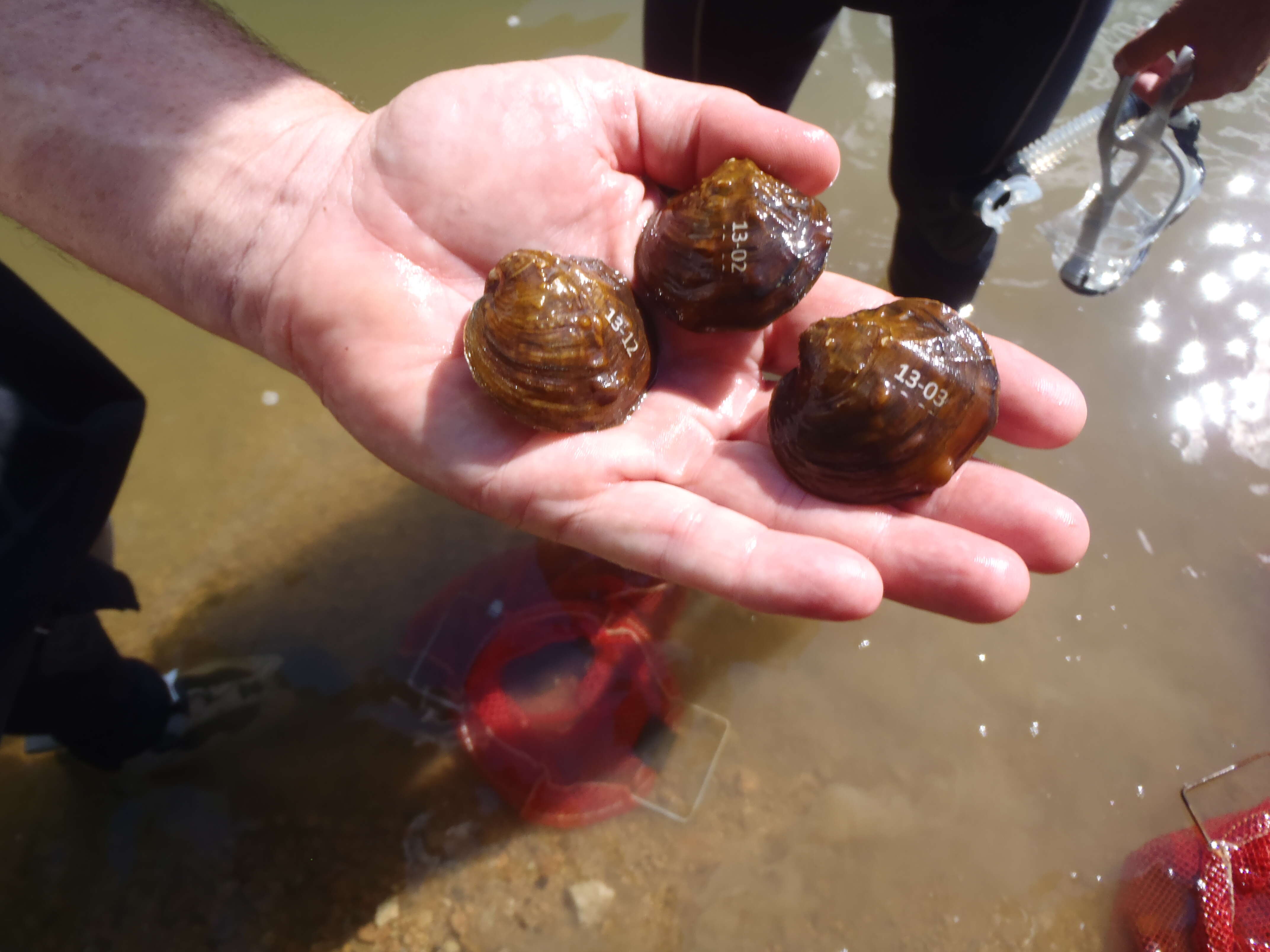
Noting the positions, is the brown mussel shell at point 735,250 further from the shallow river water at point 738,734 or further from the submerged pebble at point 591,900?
the submerged pebble at point 591,900

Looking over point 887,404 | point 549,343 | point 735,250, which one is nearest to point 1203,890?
point 887,404

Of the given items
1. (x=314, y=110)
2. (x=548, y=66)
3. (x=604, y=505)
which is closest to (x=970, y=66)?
(x=548, y=66)

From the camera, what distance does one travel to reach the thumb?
3.36 meters

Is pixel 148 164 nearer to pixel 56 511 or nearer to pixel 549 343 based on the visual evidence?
pixel 56 511

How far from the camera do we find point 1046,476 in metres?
4.36

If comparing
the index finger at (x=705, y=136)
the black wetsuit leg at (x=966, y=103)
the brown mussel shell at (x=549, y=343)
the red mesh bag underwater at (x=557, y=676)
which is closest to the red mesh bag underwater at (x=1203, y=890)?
the red mesh bag underwater at (x=557, y=676)

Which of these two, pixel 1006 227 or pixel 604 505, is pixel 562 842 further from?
pixel 1006 227

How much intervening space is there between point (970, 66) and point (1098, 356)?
2.28 metres

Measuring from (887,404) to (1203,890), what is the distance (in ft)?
8.36

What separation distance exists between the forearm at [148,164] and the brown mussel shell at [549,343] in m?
0.88

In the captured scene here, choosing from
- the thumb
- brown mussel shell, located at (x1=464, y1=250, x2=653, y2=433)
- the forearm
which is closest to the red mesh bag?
brown mussel shell, located at (x1=464, y1=250, x2=653, y2=433)

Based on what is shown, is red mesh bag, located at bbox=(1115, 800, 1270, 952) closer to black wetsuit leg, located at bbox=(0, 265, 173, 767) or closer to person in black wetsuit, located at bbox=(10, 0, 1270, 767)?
person in black wetsuit, located at bbox=(10, 0, 1270, 767)

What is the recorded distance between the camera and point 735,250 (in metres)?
2.75

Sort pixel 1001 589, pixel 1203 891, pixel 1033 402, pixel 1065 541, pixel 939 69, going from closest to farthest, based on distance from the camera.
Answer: pixel 1001 589 < pixel 1065 541 < pixel 1033 402 < pixel 1203 891 < pixel 939 69
